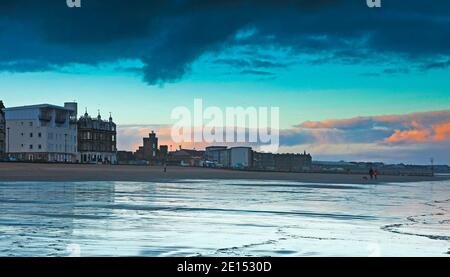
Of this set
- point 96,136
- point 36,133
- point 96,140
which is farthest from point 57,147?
point 96,140

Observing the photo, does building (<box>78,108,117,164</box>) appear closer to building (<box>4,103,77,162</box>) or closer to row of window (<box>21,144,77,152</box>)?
row of window (<box>21,144,77,152</box>)

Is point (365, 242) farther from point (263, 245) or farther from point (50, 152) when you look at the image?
point (50, 152)

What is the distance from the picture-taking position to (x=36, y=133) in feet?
390

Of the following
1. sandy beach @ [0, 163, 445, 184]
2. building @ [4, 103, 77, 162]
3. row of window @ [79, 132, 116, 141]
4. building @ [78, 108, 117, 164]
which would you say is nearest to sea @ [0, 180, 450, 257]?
sandy beach @ [0, 163, 445, 184]

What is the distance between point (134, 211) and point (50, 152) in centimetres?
10417

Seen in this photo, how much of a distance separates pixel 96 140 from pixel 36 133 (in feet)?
82.4

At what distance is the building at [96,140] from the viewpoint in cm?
13800

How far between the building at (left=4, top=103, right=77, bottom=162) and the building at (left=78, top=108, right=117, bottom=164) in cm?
1178

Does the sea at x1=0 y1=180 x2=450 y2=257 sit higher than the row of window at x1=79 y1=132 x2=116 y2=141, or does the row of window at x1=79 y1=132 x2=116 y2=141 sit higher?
the row of window at x1=79 y1=132 x2=116 y2=141

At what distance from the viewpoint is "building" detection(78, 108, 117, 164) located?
138 metres

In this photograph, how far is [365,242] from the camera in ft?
41.0

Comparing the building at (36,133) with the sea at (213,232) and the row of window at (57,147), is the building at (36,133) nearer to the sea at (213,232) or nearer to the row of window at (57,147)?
the row of window at (57,147)
